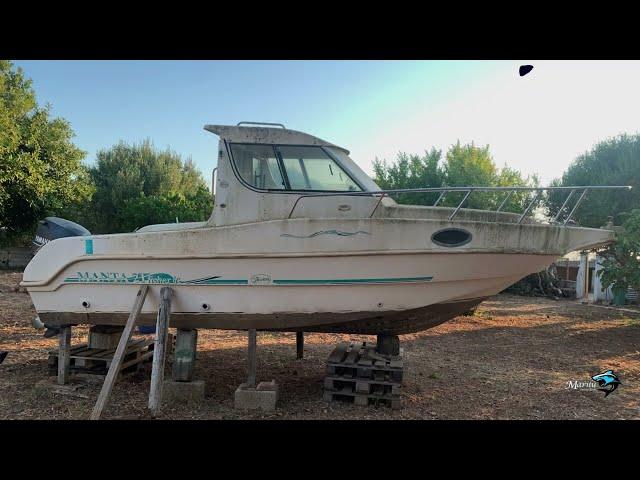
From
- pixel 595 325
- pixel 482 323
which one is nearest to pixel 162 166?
pixel 482 323

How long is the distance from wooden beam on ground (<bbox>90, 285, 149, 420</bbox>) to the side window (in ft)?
5.83

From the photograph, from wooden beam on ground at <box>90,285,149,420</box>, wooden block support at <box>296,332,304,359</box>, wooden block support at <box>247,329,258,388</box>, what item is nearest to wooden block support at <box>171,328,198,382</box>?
wooden beam on ground at <box>90,285,149,420</box>

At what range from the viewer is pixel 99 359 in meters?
5.60

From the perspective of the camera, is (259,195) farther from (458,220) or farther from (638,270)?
(638,270)

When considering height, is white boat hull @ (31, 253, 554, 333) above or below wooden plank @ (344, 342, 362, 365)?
above

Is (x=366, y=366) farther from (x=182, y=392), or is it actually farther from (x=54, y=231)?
(x=54, y=231)

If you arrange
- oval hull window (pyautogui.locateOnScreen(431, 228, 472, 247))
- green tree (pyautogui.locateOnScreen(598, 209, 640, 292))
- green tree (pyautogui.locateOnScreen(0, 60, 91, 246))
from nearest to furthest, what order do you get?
oval hull window (pyautogui.locateOnScreen(431, 228, 472, 247)) → green tree (pyautogui.locateOnScreen(598, 209, 640, 292)) → green tree (pyautogui.locateOnScreen(0, 60, 91, 246))

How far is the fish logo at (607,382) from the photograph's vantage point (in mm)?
5602

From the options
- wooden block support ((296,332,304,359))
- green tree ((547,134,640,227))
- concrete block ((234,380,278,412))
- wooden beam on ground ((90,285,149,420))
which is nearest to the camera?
wooden beam on ground ((90,285,149,420))

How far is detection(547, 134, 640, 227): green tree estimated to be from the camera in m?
13.0

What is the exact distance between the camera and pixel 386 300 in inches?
186

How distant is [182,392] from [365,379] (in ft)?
7.01

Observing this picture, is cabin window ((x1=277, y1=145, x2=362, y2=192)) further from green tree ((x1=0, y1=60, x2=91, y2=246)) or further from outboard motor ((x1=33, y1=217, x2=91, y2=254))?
green tree ((x1=0, y1=60, x2=91, y2=246))

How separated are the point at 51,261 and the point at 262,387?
3052 millimetres
